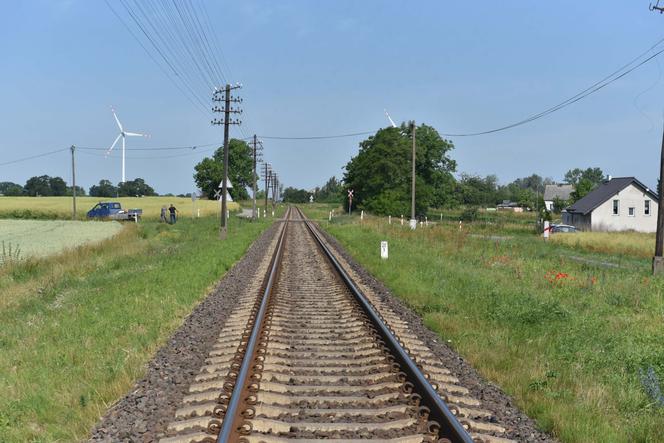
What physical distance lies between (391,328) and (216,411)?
14.2 ft

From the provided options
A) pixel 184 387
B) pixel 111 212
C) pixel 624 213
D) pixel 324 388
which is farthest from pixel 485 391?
pixel 624 213

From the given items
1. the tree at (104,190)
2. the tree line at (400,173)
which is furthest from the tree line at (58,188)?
the tree line at (400,173)

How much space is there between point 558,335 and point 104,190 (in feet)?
647

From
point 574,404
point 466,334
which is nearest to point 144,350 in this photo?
point 466,334

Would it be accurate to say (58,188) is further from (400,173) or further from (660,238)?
(660,238)

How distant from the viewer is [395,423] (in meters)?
4.92

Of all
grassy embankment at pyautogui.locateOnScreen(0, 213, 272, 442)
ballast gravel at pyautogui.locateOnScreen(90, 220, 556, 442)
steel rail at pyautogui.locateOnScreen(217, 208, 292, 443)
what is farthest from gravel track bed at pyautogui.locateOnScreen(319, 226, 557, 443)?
grassy embankment at pyautogui.locateOnScreen(0, 213, 272, 442)

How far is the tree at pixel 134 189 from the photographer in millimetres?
191375

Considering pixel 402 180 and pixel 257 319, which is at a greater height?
pixel 402 180

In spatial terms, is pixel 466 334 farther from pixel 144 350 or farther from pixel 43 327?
pixel 43 327

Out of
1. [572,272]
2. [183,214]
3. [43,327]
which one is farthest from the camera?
[183,214]

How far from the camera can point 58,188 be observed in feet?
546

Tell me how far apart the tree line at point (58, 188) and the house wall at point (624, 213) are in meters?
142

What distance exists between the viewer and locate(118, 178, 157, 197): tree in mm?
191375
